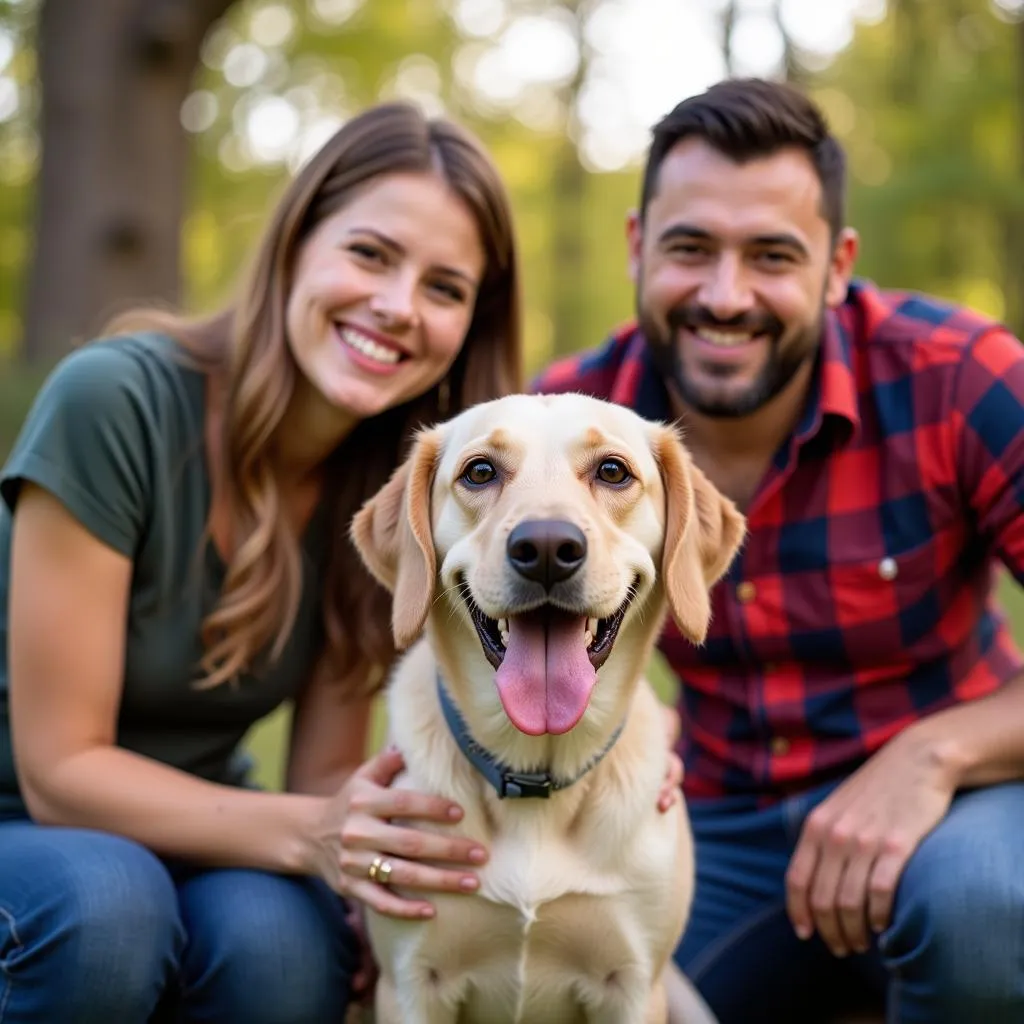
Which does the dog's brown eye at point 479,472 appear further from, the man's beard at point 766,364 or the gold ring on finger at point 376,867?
the man's beard at point 766,364

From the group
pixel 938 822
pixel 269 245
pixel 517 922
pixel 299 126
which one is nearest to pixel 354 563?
pixel 269 245

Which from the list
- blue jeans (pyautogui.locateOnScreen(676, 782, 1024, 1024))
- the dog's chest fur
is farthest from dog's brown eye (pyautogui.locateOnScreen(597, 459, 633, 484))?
blue jeans (pyautogui.locateOnScreen(676, 782, 1024, 1024))

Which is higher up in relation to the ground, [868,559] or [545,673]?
[868,559]

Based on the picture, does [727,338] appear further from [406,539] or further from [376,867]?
[376,867]

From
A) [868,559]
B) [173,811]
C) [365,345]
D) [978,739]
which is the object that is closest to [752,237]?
[868,559]

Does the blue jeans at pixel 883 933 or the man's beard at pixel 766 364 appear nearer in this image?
the blue jeans at pixel 883 933

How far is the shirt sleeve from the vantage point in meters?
2.92

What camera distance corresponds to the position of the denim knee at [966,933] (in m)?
2.53

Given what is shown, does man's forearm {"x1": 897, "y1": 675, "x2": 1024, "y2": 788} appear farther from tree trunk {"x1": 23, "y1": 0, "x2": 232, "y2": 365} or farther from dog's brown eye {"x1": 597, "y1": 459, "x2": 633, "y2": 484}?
tree trunk {"x1": 23, "y1": 0, "x2": 232, "y2": 365}

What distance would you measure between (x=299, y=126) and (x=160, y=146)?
6.74m

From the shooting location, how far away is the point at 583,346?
2120 centimetres

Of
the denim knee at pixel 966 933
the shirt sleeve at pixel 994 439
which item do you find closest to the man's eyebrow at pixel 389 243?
the shirt sleeve at pixel 994 439

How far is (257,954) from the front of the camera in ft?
8.63

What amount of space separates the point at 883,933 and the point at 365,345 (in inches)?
69.3
